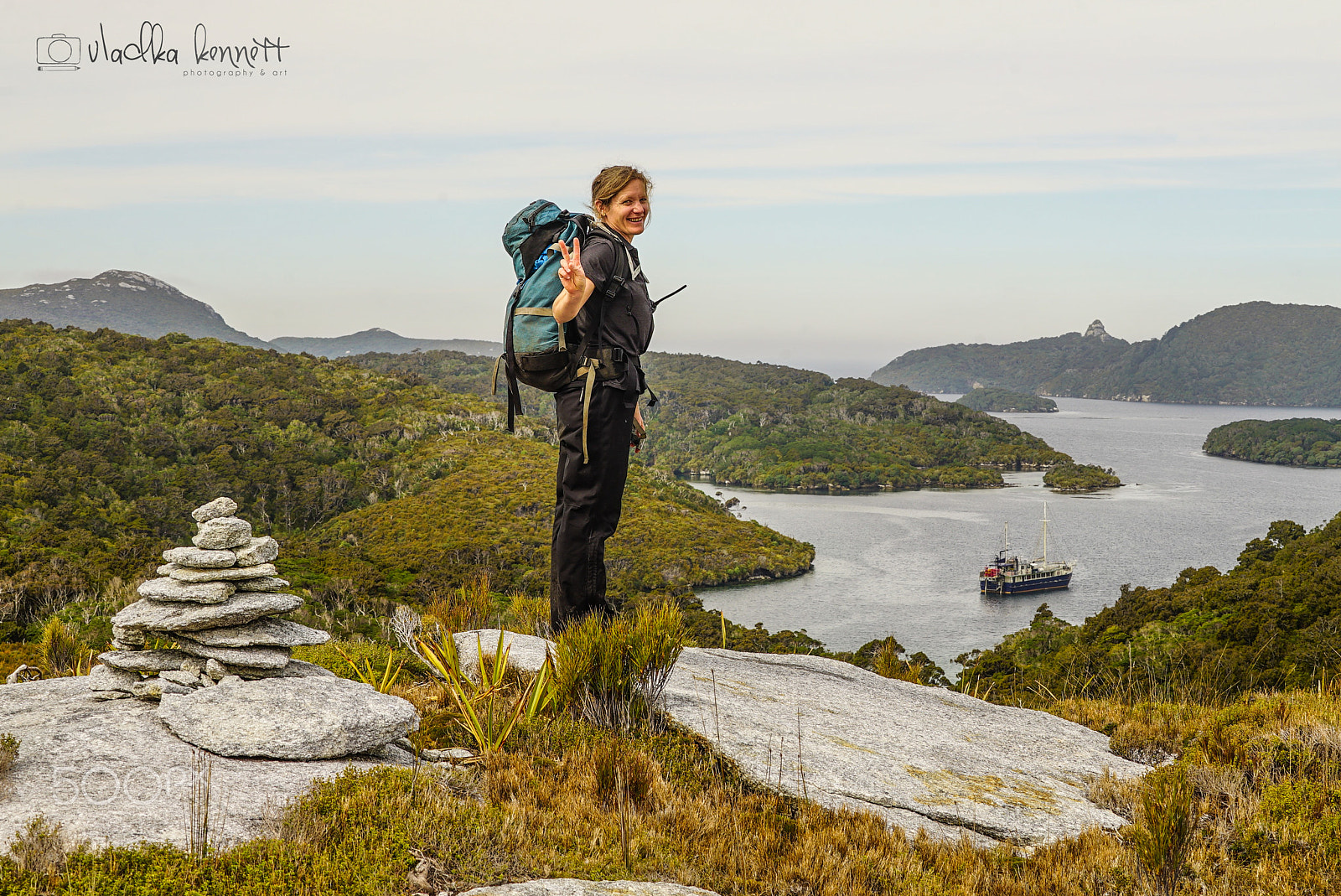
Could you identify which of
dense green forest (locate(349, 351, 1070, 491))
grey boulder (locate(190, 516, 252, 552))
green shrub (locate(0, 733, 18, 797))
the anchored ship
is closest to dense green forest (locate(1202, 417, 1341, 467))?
dense green forest (locate(349, 351, 1070, 491))

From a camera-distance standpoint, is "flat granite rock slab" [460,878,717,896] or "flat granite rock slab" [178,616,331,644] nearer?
"flat granite rock slab" [460,878,717,896]

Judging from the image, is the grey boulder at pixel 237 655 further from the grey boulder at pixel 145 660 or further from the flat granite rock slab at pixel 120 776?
the flat granite rock slab at pixel 120 776

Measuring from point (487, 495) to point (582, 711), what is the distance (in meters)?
78.9

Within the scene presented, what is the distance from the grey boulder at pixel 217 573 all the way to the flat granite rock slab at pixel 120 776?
0.69 metres

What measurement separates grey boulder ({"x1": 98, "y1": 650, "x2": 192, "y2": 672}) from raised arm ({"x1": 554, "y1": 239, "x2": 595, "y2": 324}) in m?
2.89

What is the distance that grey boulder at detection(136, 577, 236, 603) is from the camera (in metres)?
4.59

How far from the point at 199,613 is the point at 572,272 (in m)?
2.74

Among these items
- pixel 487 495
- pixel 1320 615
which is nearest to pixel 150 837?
pixel 1320 615

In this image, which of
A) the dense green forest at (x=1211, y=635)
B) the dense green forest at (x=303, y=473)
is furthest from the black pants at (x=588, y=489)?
the dense green forest at (x=303, y=473)

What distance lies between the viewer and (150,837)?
315cm

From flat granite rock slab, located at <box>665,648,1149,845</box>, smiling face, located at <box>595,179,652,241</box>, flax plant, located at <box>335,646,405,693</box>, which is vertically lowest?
flat granite rock slab, located at <box>665,648,1149,845</box>

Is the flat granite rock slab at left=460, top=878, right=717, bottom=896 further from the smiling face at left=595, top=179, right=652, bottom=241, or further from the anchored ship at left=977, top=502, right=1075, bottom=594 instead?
the anchored ship at left=977, top=502, right=1075, bottom=594

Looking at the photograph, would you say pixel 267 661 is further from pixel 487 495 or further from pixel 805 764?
pixel 487 495

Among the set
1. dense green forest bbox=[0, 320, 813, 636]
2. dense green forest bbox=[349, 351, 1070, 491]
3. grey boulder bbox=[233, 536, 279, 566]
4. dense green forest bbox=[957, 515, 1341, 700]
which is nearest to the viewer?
grey boulder bbox=[233, 536, 279, 566]
